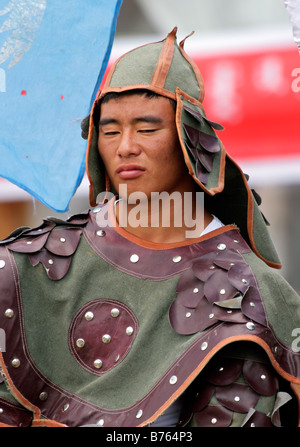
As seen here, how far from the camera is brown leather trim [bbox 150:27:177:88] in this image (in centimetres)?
275

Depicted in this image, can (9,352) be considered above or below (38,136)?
below

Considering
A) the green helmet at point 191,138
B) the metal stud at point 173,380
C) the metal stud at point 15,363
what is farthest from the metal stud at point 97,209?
the metal stud at point 173,380

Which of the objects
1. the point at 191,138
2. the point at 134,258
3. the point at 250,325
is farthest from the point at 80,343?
the point at 191,138

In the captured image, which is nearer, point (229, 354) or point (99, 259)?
point (229, 354)

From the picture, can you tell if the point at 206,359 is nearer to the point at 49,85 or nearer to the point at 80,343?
the point at 80,343

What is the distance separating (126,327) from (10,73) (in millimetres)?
1011

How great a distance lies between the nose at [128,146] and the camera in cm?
272

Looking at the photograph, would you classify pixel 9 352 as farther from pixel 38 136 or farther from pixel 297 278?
pixel 297 278

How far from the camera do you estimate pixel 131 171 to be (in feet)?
9.02

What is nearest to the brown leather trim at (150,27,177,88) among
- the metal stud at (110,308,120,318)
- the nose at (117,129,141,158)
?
the nose at (117,129,141,158)

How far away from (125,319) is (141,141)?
54cm

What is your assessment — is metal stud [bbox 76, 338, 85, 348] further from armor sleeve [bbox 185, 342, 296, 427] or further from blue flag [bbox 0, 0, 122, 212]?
blue flag [bbox 0, 0, 122, 212]

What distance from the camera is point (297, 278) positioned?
7.57 metres
